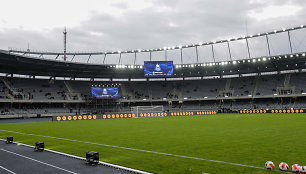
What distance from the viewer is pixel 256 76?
79438mm

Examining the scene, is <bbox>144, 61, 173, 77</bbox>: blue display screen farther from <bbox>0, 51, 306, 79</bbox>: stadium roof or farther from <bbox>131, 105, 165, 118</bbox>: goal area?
<bbox>131, 105, 165, 118</bbox>: goal area

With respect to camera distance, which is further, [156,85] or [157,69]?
[156,85]

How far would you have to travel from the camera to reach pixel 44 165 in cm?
1093

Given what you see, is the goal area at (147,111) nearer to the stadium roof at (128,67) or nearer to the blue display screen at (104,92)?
the blue display screen at (104,92)

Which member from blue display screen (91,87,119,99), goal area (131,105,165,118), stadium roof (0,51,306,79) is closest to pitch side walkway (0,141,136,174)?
stadium roof (0,51,306,79)

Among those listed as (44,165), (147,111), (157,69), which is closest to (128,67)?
(157,69)

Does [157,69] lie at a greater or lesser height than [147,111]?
greater

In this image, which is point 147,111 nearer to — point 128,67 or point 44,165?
point 128,67

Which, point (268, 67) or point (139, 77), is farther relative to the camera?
point (139, 77)

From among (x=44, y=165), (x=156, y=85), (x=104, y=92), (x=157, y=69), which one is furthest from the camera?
(x=156, y=85)

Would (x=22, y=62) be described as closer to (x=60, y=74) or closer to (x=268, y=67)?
(x=60, y=74)

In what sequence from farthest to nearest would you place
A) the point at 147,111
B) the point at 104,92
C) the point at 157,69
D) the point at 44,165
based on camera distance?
1. the point at 157,69
2. the point at 104,92
3. the point at 147,111
4. the point at 44,165

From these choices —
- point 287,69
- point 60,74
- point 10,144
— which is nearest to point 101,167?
point 10,144

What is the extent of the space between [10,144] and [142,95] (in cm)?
6478
